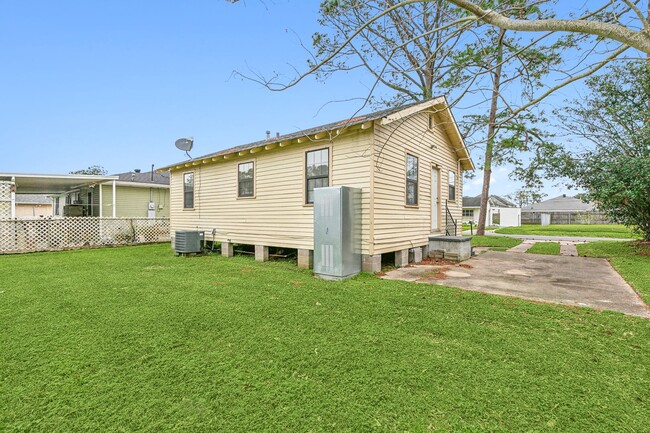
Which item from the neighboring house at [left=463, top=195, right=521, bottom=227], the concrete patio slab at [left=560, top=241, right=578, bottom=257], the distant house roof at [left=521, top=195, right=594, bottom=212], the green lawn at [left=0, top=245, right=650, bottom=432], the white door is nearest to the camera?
the green lawn at [left=0, top=245, right=650, bottom=432]

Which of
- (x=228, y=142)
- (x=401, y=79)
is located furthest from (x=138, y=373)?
(x=401, y=79)

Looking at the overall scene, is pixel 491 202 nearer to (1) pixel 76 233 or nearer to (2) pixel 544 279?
(2) pixel 544 279

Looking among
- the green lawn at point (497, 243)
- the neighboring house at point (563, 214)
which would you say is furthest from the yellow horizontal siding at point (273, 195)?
the neighboring house at point (563, 214)

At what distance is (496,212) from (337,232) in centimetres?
3916

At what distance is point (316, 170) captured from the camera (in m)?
7.35

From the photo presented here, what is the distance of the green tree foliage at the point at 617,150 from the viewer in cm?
909

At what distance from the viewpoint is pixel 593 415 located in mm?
1913

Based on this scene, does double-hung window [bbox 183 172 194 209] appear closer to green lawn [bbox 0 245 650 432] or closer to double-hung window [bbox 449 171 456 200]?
green lawn [bbox 0 245 650 432]

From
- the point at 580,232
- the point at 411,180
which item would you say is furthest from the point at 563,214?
the point at 411,180

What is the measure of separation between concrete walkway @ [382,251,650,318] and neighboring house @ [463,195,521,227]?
103 feet

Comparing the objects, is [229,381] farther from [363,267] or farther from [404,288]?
[363,267]

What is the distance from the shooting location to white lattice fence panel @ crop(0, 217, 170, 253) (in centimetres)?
1041

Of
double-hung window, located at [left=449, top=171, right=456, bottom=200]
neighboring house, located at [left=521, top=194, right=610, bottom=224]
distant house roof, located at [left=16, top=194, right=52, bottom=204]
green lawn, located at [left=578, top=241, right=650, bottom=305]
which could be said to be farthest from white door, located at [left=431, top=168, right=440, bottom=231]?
distant house roof, located at [left=16, top=194, right=52, bottom=204]

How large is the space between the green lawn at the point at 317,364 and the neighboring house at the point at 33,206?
38.2 metres
